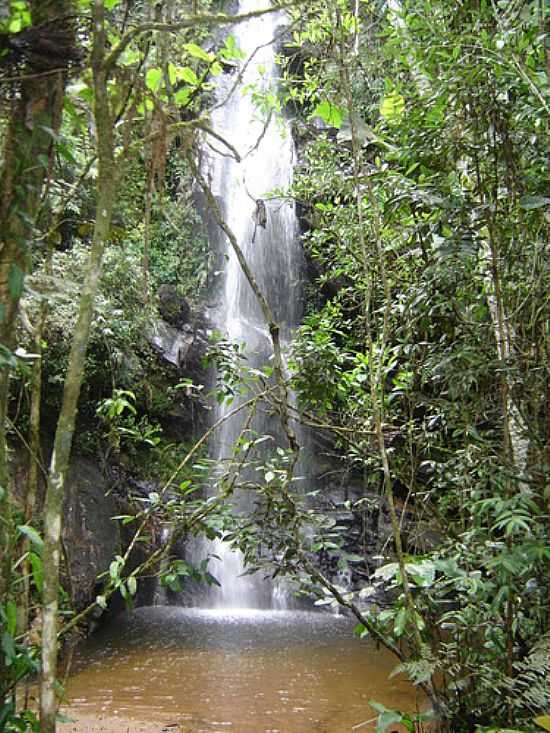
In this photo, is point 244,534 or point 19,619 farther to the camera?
point 244,534

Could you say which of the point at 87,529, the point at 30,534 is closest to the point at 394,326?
the point at 30,534

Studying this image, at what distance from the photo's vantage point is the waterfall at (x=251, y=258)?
32.8 feet

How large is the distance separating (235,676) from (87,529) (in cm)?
293

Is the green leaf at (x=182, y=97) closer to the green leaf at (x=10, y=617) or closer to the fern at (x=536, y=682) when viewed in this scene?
the green leaf at (x=10, y=617)

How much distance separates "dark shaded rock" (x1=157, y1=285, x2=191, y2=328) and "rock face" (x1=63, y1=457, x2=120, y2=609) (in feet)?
12.1

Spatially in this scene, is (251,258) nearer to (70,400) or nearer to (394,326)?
(394,326)

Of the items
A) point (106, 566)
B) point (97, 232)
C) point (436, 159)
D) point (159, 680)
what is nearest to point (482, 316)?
point (436, 159)

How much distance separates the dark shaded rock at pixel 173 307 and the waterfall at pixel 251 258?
0.84 metres

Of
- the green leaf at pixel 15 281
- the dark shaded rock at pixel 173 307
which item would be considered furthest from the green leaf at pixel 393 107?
the dark shaded rock at pixel 173 307

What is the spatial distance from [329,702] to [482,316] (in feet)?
10.5

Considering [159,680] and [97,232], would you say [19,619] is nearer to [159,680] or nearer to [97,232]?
[97,232]

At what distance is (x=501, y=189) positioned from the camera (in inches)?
146

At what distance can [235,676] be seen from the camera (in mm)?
5488

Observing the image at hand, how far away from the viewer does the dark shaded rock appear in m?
11.4
